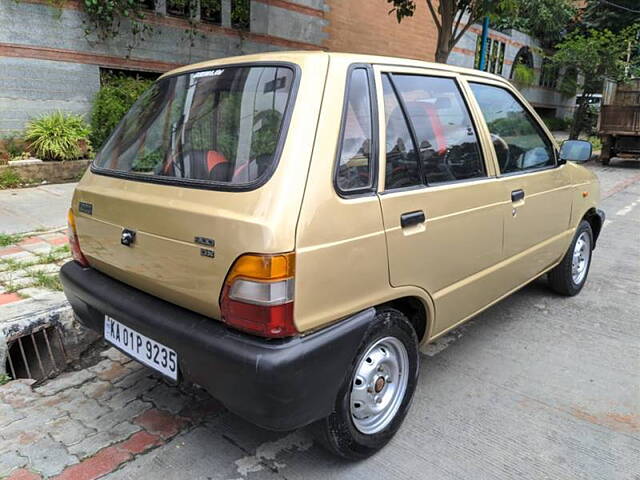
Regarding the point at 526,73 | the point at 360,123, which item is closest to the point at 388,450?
the point at 360,123

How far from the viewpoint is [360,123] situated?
7.25 feet

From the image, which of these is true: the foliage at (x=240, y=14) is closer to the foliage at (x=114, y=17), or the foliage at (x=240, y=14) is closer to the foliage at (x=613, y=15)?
the foliage at (x=114, y=17)

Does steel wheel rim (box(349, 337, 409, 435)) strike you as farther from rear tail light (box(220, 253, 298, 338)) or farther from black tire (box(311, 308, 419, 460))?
rear tail light (box(220, 253, 298, 338))

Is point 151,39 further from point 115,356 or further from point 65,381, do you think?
point 65,381

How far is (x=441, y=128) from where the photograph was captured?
107 inches

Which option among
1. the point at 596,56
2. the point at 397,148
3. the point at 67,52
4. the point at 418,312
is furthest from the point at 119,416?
the point at 596,56

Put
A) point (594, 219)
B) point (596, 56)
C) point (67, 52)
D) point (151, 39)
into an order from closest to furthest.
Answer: point (594, 219) < point (67, 52) < point (151, 39) < point (596, 56)

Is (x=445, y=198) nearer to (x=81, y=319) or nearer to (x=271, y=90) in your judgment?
(x=271, y=90)

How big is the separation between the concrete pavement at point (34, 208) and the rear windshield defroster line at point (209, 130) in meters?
3.46

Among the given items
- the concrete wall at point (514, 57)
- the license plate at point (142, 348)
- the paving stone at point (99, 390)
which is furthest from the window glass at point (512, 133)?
the concrete wall at point (514, 57)

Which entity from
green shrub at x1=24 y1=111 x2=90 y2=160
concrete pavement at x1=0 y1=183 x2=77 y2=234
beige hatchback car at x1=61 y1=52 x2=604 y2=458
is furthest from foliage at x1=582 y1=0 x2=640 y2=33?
beige hatchback car at x1=61 y1=52 x2=604 y2=458

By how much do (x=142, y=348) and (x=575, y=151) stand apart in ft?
11.0

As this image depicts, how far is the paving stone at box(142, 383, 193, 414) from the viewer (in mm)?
2751

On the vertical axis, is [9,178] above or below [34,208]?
above
